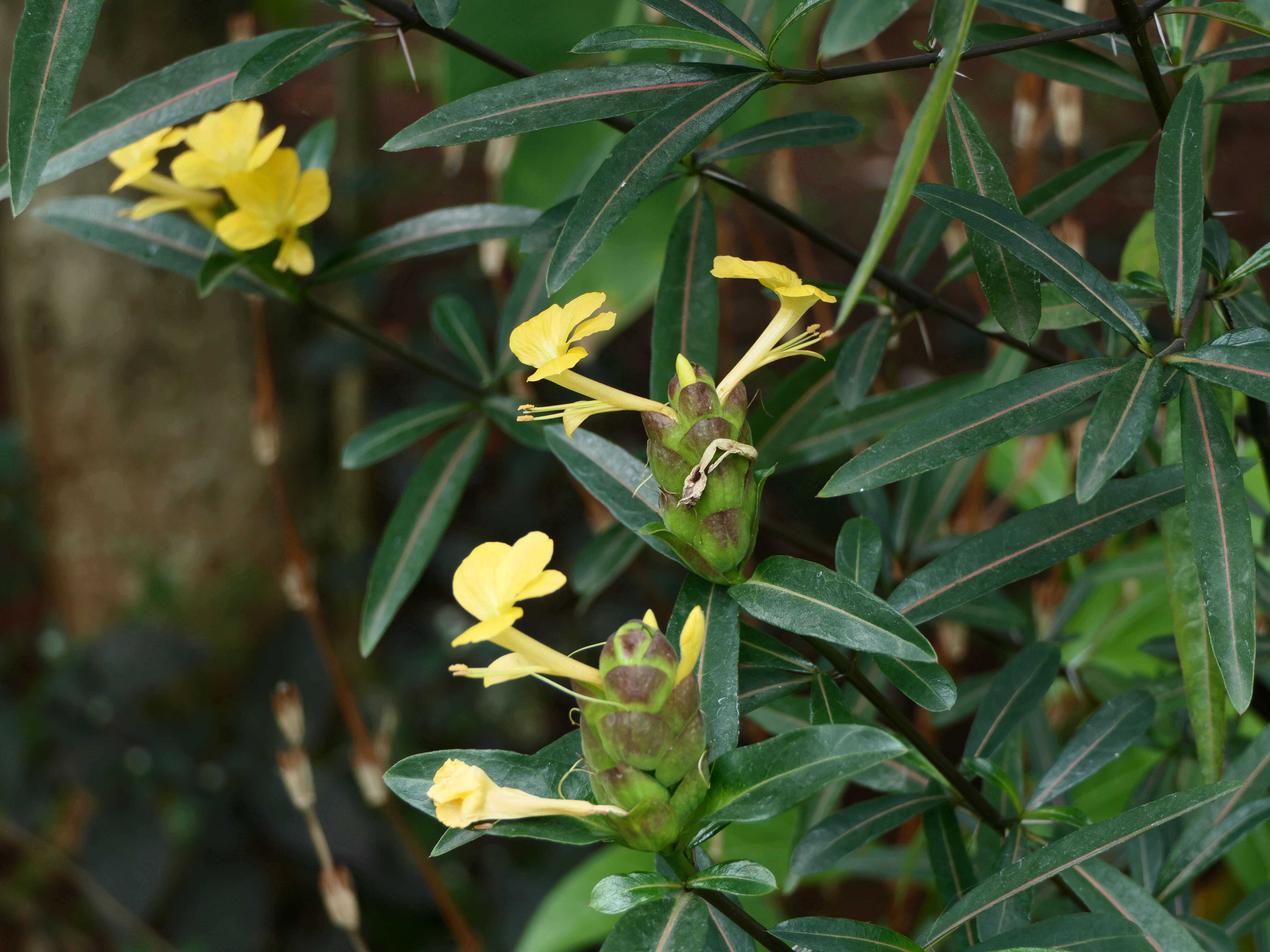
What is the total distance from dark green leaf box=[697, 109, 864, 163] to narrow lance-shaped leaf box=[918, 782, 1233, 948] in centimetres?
37

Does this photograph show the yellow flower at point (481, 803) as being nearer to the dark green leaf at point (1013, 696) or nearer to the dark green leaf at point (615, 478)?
the dark green leaf at point (615, 478)

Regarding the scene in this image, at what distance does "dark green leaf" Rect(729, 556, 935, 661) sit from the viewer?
38 cm

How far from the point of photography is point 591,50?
414mm

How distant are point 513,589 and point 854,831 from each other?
0.92 feet

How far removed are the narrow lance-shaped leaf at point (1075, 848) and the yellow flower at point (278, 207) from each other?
1.69 feet

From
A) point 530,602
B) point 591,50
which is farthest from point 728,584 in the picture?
point 530,602

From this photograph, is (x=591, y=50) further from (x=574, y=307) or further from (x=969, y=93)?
(x=969, y=93)

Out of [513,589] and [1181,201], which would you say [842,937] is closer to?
[513,589]

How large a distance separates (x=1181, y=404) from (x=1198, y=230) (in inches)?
3.1

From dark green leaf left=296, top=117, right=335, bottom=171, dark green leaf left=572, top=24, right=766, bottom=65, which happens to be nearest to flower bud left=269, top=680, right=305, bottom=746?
dark green leaf left=296, top=117, right=335, bottom=171

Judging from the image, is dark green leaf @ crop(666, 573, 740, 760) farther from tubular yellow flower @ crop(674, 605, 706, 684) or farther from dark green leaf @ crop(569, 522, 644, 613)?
dark green leaf @ crop(569, 522, 644, 613)

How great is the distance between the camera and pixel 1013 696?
56cm

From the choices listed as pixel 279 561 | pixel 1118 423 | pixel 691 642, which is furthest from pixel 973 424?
pixel 279 561

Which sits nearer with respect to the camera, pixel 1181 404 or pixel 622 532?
pixel 1181 404
